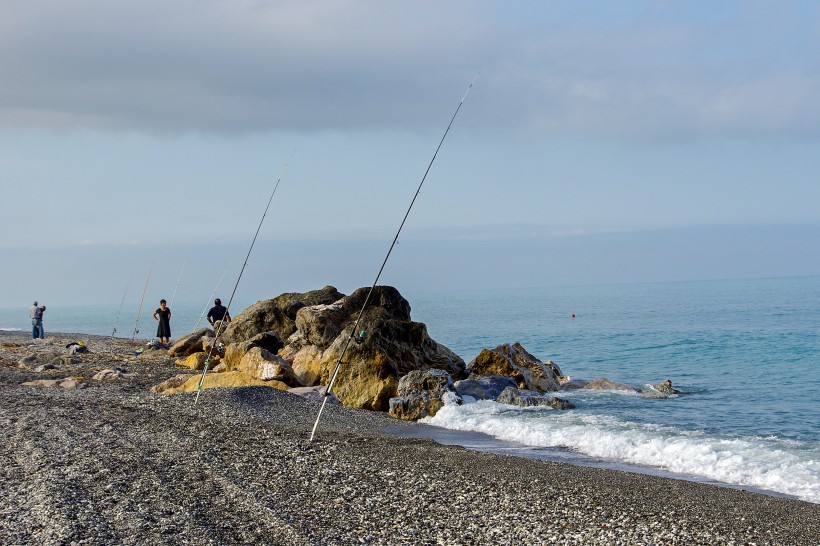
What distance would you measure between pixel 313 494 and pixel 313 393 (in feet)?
25.8

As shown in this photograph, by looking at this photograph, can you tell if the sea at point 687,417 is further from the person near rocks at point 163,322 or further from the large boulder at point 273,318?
the person near rocks at point 163,322

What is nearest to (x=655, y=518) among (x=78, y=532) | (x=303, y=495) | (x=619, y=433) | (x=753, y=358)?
(x=303, y=495)

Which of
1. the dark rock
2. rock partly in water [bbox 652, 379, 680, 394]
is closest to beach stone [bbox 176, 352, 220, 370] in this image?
the dark rock

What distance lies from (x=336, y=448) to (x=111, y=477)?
2.79 m

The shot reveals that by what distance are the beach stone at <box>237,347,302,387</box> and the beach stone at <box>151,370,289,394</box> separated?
1.05ft

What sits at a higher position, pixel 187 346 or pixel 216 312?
pixel 216 312

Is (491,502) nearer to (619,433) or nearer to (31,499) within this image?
(31,499)

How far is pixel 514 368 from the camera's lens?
58.4ft

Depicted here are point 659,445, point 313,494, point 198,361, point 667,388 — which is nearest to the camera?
point 313,494

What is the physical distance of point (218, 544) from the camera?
5535mm

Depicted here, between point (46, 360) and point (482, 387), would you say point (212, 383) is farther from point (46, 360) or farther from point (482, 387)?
point (46, 360)

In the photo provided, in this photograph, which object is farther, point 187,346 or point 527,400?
point 187,346

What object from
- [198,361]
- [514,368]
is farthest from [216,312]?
[514,368]

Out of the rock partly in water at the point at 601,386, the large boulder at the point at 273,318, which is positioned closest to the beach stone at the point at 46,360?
the large boulder at the point at 273,318
